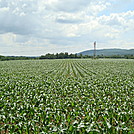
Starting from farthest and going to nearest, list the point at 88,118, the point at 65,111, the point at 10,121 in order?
the point at 65,111
the point at 10,121
the point at 88,118

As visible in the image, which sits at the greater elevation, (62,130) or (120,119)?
(62,130)

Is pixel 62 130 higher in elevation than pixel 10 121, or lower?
higher

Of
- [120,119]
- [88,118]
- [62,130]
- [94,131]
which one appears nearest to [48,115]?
[88,118]

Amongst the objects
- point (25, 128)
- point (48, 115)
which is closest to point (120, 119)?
point (48, 115)

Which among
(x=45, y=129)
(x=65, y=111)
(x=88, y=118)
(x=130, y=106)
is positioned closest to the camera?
(x=45, y=129)

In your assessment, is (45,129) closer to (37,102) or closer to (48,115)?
(48,115)

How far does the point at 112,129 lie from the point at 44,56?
115 meters

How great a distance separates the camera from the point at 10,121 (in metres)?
7.13

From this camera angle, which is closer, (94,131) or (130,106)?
(94,131)

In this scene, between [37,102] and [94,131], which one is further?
[37,102]

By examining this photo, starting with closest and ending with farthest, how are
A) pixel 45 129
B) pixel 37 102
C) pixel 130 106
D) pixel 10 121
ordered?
1. pixel 45 129
2. pixel 10 121
3. pixel 130 106
4. pixel 37 102

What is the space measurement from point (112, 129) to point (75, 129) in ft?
4.44

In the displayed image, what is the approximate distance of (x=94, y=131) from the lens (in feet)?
16.9

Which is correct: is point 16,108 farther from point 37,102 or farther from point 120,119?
point 120,119
